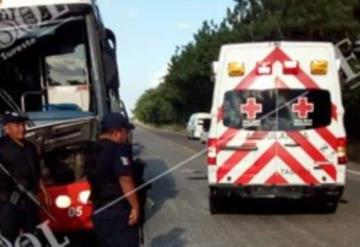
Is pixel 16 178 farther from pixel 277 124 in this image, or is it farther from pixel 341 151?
pixel 341 151

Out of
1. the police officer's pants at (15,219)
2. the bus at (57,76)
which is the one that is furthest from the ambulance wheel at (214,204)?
the police officer's pants at (15,219)

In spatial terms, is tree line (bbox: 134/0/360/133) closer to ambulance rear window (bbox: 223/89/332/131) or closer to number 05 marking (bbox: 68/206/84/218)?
ambulance rear window (bbox: 223/89/332/131)

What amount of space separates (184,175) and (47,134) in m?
13.4

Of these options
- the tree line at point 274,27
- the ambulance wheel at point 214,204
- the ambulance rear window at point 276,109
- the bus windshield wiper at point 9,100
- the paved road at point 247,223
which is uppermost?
the tree line at point 274,27

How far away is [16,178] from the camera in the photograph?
755 centimetres

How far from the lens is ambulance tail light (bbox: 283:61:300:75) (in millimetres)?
12562

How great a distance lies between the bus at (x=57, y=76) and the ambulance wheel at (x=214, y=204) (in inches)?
126

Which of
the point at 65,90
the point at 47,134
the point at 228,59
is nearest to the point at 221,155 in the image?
the point at 228,59

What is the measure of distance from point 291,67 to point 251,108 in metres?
0.83

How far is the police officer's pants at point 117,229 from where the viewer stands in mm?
6410

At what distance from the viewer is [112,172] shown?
646 centimetres

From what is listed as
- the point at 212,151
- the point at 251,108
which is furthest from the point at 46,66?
the point at 251,108

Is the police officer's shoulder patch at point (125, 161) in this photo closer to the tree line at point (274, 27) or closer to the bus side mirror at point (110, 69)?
the bus side mirror at point (110, 69)

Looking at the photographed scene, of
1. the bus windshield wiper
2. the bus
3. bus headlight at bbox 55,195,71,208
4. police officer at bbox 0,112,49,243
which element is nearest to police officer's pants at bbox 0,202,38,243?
police officer at bbox 0,112,49,243
